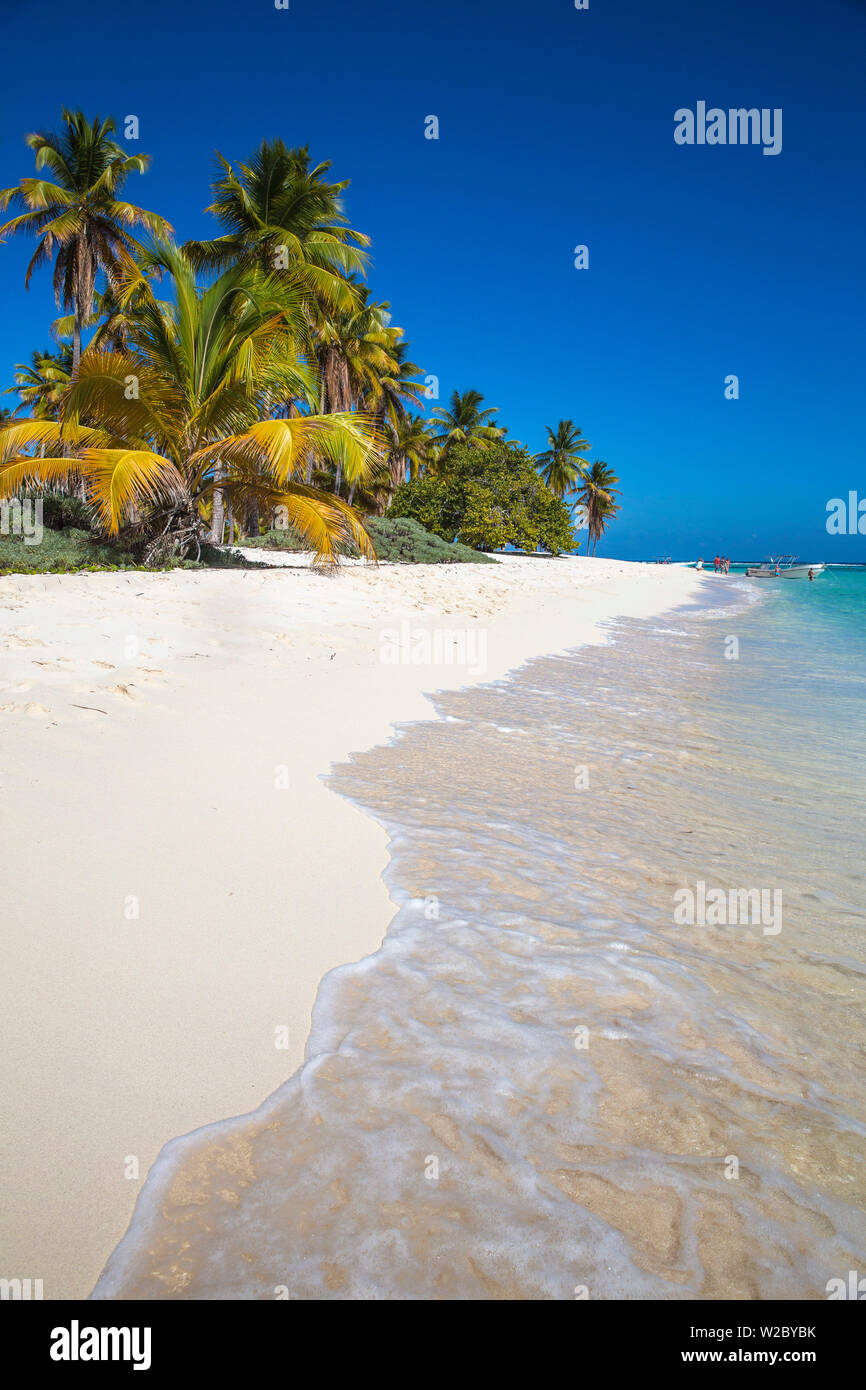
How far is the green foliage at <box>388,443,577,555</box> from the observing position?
103 ft

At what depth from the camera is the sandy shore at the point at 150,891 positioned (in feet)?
5.46

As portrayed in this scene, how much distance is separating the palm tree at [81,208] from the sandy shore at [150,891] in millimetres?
23003

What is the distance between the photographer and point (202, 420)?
13.6 m

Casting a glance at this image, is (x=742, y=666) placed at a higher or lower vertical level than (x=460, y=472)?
lower

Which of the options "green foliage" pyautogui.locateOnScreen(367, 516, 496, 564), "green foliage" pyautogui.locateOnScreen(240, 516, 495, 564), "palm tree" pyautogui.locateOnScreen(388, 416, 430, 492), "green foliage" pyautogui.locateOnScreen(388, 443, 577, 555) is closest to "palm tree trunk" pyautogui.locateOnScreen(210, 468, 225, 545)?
"green foliage" pyautogui.locateOnScreen(240, 516, 495, 564)

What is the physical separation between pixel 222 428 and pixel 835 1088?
14.9 m

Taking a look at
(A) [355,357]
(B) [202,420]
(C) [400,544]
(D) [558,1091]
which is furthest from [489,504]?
(D) [558,1091]

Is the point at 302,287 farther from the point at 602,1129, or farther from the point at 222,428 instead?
the point at 602,1129

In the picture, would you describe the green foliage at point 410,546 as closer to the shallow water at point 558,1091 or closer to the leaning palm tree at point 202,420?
the leaning palm tree at point 202,420

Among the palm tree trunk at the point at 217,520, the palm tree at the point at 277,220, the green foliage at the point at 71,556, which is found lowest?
the green foliage at the point at 71,556

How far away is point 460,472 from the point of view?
3316cm

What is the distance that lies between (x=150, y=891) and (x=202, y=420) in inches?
514

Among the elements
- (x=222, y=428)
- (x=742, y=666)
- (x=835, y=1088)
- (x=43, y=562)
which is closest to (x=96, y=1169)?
(x=835, y=1088)

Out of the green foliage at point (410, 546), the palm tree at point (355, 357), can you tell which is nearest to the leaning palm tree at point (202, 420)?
the green foliage at point (410, 546)
